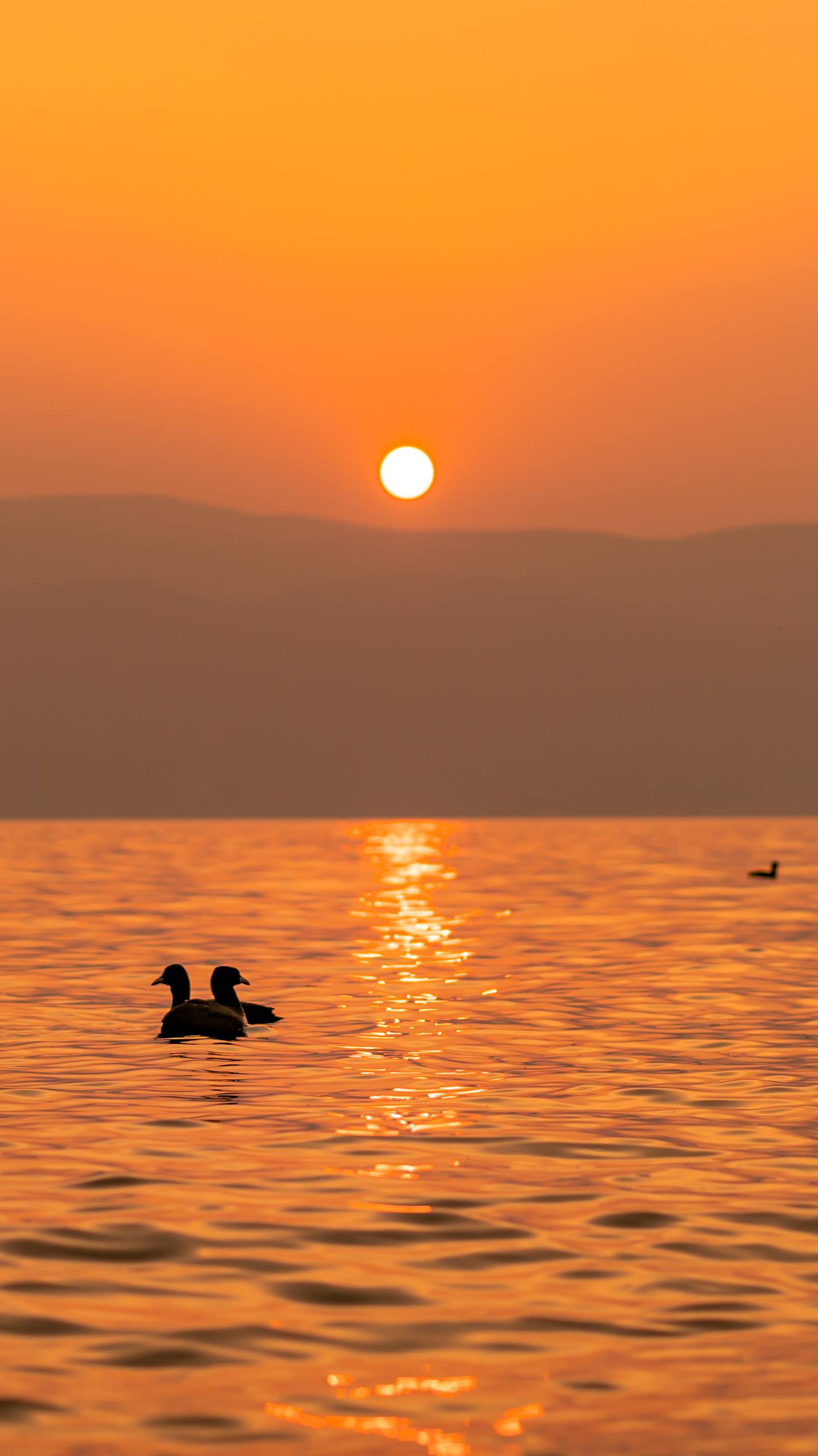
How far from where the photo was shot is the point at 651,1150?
1658 cm

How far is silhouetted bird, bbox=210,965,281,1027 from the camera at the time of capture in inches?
992

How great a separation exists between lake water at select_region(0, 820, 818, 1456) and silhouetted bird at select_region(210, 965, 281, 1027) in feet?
2.17

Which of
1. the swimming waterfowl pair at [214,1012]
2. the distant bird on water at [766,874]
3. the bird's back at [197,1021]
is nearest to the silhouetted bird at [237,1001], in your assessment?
the swimming waterfowl pair at [214,1012]

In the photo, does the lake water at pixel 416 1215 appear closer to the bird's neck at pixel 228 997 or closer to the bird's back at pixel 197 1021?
the bird's back at pixel 197 1021

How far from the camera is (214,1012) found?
962 inches

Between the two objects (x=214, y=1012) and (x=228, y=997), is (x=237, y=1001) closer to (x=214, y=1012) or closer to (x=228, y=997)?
(x=228, y=997)

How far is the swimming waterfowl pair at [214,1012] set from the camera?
2441 cm

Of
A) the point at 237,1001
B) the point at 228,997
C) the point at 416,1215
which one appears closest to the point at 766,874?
the point at 237,1001

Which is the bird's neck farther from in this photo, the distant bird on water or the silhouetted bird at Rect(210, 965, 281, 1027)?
the distant bird on water

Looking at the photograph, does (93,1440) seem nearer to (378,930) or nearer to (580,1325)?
(580,1325)

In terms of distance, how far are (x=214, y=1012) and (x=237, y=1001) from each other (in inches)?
39.6

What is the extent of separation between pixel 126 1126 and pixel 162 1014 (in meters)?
10.1

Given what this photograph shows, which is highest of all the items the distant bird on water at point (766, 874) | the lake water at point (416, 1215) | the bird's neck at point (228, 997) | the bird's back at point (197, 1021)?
the distant bird on water at point (766, 874)

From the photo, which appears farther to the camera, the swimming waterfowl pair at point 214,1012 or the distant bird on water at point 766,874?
the distant bird on water at point 766,874
